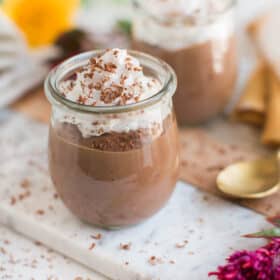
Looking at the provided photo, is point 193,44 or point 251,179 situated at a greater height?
point 193,44

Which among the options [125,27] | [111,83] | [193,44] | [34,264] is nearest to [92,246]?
[34,264]

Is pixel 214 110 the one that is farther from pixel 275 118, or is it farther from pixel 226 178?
pixel 226 178

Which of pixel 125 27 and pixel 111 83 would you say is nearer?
pixel 111 83

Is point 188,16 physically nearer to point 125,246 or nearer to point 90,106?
point 90,106

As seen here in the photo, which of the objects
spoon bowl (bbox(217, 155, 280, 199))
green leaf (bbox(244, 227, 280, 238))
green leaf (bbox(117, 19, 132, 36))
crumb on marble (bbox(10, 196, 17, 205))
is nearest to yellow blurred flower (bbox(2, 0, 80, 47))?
green leaf (bbox(117, 19, 132, 36))

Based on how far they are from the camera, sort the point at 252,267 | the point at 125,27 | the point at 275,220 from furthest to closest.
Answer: the point at 125,27 → the point at 275,220 → the point at 252,267

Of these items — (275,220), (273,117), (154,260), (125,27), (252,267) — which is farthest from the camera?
(125,27)

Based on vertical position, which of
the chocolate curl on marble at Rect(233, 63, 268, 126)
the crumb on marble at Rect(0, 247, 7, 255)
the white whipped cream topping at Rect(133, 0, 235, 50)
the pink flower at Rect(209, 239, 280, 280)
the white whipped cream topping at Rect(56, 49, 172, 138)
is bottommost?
the chocolate curl on marble at Rect(233, 63, 268, 126)

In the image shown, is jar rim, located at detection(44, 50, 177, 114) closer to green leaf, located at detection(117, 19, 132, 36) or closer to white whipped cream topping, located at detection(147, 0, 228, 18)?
white whipped cream topping, located at detection(147, 0, 228, 18)
